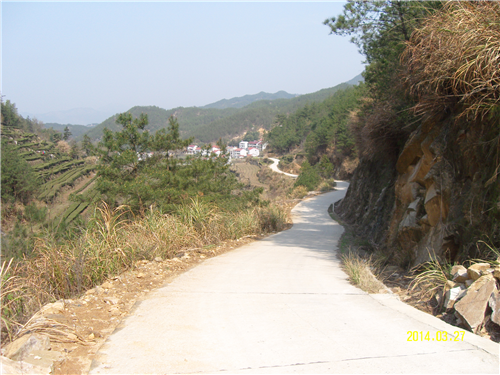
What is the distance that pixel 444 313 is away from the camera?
4.56m

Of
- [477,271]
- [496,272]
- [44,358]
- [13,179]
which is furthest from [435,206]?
[13,179]

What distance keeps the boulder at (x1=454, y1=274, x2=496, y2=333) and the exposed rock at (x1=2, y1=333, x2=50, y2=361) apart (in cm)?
429

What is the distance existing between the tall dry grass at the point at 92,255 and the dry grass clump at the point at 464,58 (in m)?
6.18

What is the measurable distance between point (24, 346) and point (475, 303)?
15.0ft

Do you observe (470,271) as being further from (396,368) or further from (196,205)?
(196,205)

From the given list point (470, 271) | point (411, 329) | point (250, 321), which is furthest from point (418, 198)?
point (250, 321)

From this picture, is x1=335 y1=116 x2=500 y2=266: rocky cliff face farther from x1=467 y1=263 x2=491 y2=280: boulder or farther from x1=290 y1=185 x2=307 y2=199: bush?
x1=290 y1=185 x2=307 y2=199: bush

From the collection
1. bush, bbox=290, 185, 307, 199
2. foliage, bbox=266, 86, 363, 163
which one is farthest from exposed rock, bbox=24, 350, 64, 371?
foliage, bbox=266, 86, 363, 163

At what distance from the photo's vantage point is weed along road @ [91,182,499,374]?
3117 millimetres

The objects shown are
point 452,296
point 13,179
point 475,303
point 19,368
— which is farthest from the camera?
point 13,179

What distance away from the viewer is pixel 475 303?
4074mm

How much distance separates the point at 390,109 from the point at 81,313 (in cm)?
1061

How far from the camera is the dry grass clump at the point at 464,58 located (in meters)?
5.83

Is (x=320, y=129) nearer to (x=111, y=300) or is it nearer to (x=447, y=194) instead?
(x=447, y=194)
